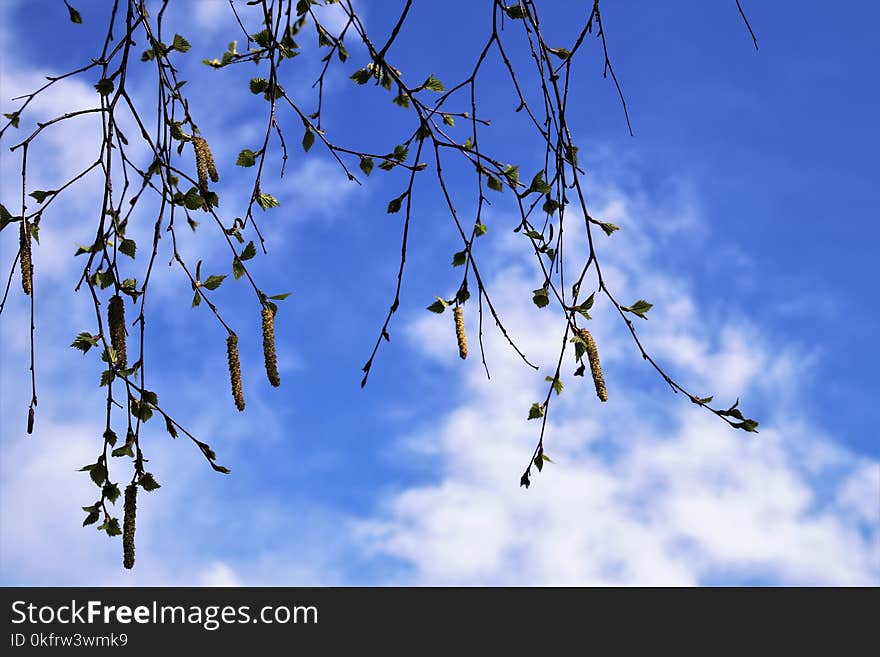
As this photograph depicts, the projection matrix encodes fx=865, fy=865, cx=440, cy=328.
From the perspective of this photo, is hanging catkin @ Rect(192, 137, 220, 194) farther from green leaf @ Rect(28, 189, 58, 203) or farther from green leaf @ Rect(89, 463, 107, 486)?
green leaf @ Rect(89, 463, 107, 486)

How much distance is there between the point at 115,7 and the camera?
2350 millimetres

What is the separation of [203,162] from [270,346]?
0.58m

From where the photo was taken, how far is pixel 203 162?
2.38 m

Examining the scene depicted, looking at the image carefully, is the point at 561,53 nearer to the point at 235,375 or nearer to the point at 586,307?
the point at 586,307

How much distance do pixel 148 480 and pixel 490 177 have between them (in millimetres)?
1343

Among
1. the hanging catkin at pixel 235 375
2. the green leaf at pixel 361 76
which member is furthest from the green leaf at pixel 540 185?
the hanging catkin at pixel 235 375

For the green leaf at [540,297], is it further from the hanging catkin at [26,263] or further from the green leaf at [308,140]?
the hanging catkin at [26,263]

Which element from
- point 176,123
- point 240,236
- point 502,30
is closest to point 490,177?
point 502,30

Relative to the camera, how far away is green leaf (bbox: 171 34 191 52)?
2.57 meters

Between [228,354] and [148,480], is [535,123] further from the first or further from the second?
[148,480]

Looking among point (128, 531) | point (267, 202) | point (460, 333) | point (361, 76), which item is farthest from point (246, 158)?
point (128, 531)

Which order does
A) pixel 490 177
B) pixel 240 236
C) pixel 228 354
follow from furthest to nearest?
1. pixel 490 177
2. pixel 240 236
3. pixel 228 354

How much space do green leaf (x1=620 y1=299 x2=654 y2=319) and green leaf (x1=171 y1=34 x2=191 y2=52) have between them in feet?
4.92

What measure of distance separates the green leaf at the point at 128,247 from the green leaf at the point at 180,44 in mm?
608
